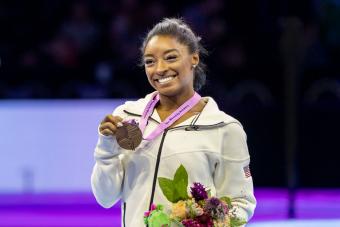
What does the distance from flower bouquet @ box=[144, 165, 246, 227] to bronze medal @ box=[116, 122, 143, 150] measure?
0.55 feet

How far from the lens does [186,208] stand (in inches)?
121

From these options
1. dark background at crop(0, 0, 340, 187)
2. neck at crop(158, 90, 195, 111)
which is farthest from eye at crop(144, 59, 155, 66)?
dark background at crop(0, 0, 340, 187)

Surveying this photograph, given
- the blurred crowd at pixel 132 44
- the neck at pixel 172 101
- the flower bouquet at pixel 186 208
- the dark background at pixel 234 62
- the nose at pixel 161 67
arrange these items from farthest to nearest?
1. the blurred crowd at pixel 132 44
2. the dark background at pixel 234 62
3. the neck at pixel 172 101
4. the nose at pixel 161 67
5. the flower bouquet at pixel 186 208

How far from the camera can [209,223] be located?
309 centimetres

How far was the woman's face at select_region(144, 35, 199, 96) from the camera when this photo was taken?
3.32 meters

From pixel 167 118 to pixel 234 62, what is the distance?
19.0 feet

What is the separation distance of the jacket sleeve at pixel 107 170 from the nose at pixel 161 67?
33cm

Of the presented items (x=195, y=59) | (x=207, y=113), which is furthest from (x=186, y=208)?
(x=195, y=59)

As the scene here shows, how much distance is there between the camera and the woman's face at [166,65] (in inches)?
131

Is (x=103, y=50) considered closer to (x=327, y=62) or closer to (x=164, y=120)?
(x=327, y=62)

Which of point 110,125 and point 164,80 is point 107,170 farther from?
point 164,80

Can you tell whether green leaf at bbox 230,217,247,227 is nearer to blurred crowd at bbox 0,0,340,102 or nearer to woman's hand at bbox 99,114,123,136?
woman's hand at bbox 99,114,123,136

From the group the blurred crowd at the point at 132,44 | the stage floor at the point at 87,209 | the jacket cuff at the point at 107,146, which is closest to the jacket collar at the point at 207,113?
the jacket cuff at the point at 107,146

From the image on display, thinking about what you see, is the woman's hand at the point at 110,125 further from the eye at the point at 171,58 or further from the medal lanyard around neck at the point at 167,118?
the eye at the point at 171,58
